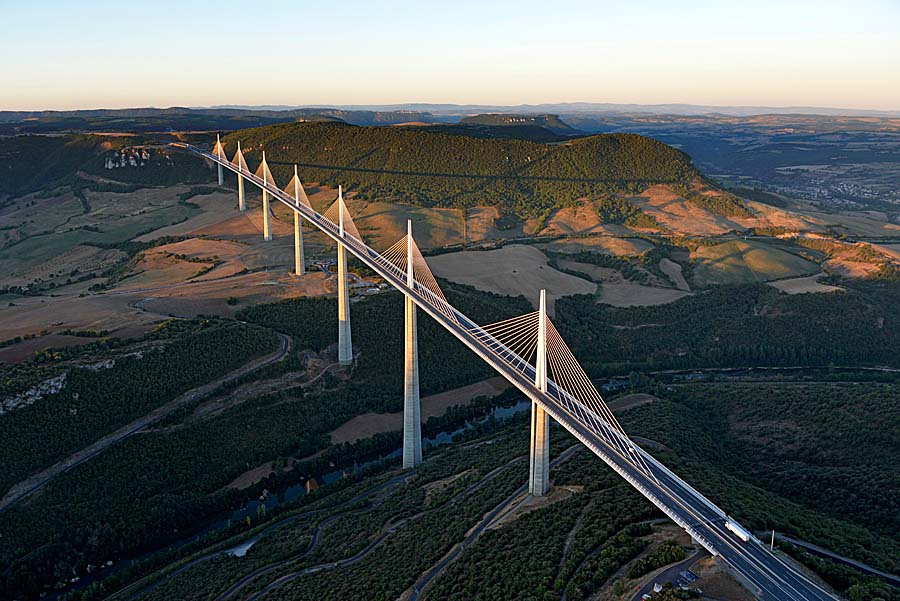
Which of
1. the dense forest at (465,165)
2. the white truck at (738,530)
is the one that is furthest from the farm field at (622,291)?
the white truck at (738,530)

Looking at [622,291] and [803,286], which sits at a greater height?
[803,286]

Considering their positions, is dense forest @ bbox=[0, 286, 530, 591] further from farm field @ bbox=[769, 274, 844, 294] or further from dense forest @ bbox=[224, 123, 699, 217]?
dense forest @ bbox=[224, 123, 699, 217]

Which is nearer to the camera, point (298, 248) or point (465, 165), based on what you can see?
point (298, 248)

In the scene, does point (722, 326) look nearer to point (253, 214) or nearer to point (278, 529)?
point (278, 529)

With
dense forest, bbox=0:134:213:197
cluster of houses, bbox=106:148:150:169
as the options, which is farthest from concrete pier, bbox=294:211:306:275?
cluster of houses, bbox=106:148:150:169

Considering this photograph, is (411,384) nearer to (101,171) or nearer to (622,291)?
(622,291)

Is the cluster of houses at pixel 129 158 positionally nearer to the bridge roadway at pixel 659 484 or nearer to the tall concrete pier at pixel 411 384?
the tall concrete pier at pixel 411 384

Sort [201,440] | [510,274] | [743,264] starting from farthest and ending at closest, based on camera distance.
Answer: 1. [743,264]
2. [510,274]
3. [201,440]

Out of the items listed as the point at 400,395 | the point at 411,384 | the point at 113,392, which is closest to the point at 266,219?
the point at 400,395
